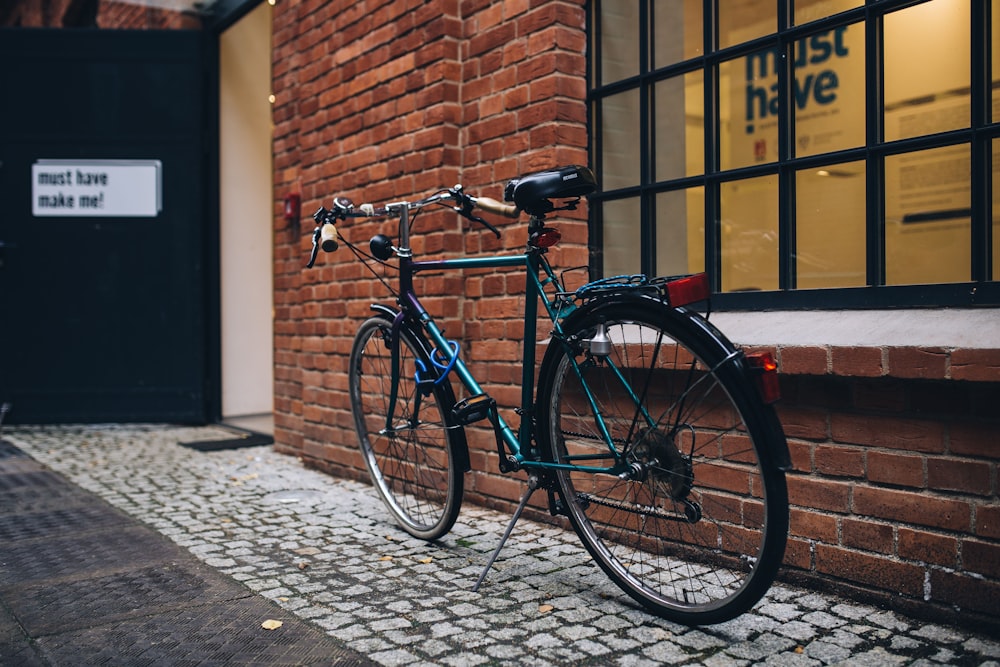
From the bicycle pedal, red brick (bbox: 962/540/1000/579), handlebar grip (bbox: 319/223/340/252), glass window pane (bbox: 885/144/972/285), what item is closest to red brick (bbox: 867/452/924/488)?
red brick (bbox: 962/540/1000/579)

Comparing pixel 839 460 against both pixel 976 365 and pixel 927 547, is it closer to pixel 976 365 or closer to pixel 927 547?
pixel 927 547

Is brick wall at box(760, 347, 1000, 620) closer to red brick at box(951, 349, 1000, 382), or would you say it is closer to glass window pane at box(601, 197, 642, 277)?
red brick at box(951, 349, 1000, 382)

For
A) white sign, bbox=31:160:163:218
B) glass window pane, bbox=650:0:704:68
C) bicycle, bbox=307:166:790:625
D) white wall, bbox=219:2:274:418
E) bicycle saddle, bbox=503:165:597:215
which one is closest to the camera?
bicycle, bbox=307:166:790:625

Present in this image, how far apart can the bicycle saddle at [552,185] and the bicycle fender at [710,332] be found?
15.5 inches

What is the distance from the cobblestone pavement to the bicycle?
12 cm

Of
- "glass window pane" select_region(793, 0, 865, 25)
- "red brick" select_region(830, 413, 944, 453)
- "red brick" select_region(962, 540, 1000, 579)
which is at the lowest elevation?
"red brick" select_region(962, 540, 1000, 579)

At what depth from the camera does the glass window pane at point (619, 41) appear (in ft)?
12.9

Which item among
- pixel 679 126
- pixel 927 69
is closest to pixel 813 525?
pixel 927 69

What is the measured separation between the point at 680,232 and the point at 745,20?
0.84 metres

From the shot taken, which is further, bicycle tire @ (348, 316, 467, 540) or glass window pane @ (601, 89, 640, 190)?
glass window pane @ (601, 89, 640, 190)

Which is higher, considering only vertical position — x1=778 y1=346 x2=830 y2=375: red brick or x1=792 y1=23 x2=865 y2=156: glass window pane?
x1=792 y1=23 x2=865 y2=156: glass window pane

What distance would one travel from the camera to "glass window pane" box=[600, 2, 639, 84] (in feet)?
12.9

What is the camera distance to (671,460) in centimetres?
271

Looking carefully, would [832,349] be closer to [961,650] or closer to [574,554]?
[961,650]
